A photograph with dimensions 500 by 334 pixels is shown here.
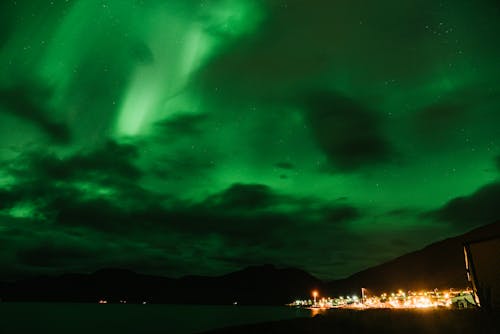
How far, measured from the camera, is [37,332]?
78625 millimetres

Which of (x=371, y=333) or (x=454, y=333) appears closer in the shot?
(x=454, y=333)

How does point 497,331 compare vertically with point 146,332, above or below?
above

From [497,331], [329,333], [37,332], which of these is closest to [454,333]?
[497,331]

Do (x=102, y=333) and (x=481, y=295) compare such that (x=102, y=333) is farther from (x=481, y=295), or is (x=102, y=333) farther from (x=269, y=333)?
(x=481, y=295)

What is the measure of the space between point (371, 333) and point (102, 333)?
7093 centimetres

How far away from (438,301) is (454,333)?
185 ft

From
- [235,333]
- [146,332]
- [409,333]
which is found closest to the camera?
[409,333]

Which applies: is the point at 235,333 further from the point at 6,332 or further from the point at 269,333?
the point at 6,332

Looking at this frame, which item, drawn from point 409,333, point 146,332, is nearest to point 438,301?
point 146,332

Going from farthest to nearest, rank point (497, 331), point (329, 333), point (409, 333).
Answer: point (329, 333), point (409, 333), point (497, 331)

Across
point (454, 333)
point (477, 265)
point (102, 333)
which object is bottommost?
point (102, 333)

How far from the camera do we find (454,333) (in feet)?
53.3

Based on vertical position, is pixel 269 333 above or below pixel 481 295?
below

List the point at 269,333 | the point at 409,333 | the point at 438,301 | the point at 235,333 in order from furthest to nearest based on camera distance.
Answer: the point at 438,301
the point at 235,333
the point at 269,333
the point at 409,333
